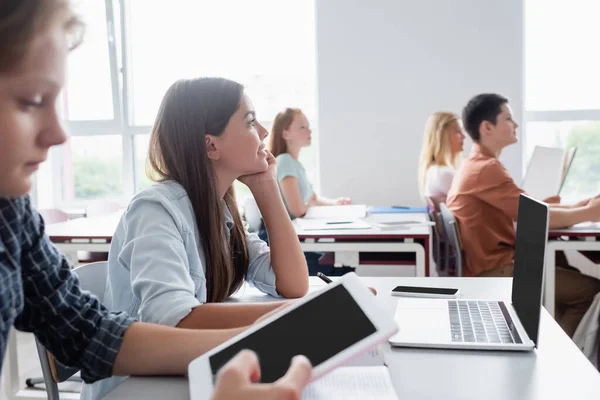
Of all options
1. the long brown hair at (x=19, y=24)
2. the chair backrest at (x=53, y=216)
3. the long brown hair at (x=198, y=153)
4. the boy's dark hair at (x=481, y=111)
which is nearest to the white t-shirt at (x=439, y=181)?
the boy's dark hair at (x=481, y=111)

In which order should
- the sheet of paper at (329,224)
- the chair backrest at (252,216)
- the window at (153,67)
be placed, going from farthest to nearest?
the window at (153,67), the chair backrest at (252,216), the sheet of paper at (329,224)

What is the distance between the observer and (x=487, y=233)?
9.29 feet

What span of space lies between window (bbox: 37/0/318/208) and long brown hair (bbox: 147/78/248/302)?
3.50 meters

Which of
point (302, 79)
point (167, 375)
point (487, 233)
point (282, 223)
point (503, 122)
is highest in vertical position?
point (302, 79)

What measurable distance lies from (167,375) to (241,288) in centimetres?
65

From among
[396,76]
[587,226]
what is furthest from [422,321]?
[396,76]

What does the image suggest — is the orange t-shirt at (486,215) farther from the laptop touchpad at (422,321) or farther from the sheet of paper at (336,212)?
the laptop touchpad at (422,321)

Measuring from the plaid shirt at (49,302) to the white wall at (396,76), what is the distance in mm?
3977

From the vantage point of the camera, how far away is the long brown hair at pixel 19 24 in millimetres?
587

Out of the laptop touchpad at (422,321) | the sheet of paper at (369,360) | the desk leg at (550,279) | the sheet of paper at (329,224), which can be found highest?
the sheet of paper at (369,360)

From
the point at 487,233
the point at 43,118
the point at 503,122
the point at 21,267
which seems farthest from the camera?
the point at 503,122

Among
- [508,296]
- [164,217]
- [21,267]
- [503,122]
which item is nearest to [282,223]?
[164,217]

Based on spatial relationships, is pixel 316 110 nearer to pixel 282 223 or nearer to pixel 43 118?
pixel 282 223

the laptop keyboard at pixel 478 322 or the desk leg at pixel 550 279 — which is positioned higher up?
the laptop keyboard at pixel 478 322
